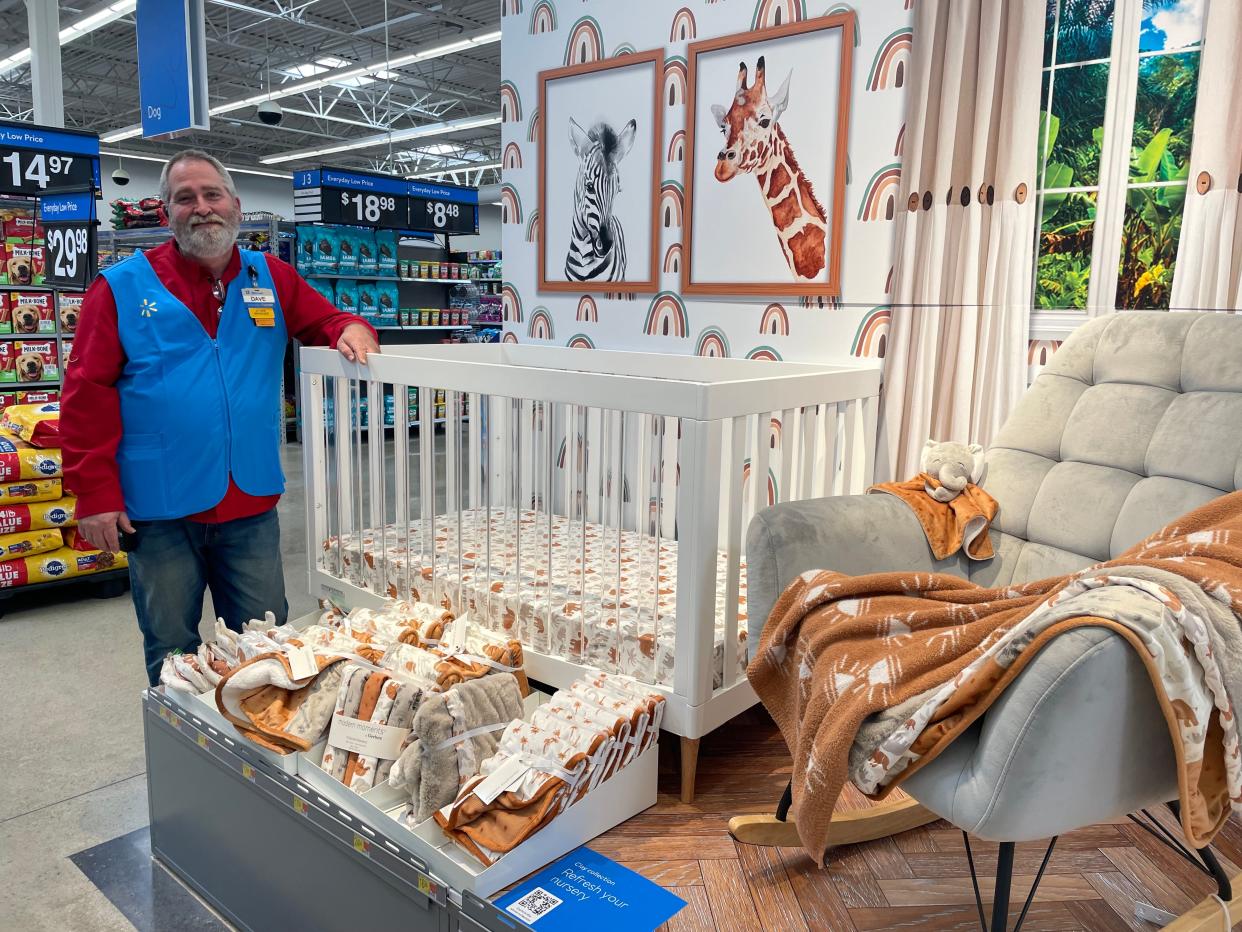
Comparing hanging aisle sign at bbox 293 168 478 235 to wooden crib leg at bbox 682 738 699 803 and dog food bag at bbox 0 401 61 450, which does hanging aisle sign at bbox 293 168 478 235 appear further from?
wooden crib leg at bbox 682 738 699 803

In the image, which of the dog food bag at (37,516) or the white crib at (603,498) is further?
the dog food bag at (37,516)

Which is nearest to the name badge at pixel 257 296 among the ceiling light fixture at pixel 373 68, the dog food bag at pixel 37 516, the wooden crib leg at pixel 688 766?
the wooden crib leg at pixel 688 766

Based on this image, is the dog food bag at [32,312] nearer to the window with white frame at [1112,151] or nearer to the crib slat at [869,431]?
the crib slat at [869,431]

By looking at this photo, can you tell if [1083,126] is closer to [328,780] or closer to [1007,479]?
[1007,479]

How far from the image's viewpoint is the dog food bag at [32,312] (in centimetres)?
468

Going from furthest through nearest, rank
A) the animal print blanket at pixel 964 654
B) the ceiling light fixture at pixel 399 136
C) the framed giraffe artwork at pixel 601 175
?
the ceiling light fixture at pixel 399 136 < the framed giraffe artwork at pixel 601 175 < the animal print blanket at pixel 964 654

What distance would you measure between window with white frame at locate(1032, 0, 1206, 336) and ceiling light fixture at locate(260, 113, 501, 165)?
35.6 feet

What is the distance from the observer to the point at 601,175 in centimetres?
323

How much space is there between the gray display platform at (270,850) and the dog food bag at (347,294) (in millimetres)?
6428

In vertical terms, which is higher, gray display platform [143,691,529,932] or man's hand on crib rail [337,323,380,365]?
man's hand on crib rail [337,323,380,365]

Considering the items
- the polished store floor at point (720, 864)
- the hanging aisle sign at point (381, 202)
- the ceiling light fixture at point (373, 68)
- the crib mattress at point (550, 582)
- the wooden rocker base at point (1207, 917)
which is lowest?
the polished store floor at point (720, 864)

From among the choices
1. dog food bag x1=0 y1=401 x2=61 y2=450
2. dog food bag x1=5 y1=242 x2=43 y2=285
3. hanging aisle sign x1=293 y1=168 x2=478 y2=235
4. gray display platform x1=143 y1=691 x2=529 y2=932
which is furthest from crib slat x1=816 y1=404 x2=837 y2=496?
hanging aisle sign x1=293 y1=168 x2=478 y2=235

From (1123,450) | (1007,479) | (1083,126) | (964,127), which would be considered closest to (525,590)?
(1007,479)

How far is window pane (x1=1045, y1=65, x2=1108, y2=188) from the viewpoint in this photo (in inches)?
98.7
